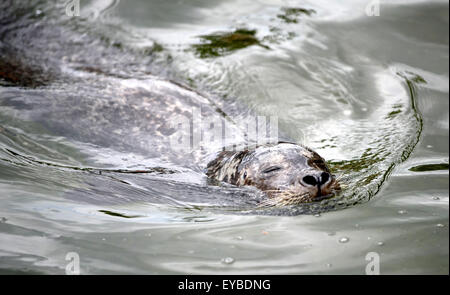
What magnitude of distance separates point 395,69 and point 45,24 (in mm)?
4956

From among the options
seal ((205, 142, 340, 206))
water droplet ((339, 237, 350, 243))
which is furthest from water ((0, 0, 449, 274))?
seal ((205, 142, 340, 206))

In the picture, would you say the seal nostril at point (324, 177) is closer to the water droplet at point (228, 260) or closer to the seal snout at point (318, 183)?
the seal snout at point (318, 183)

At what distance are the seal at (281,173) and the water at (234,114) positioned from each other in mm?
131

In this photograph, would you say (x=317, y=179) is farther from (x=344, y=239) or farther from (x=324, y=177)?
(x=344, y=239)

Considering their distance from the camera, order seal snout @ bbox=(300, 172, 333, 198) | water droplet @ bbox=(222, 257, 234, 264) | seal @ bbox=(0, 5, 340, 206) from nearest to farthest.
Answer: water droplet @ bbox=(222, 257, 234, 264)
seal snout @ bbox=(300, 172, 333, 198)
seal @ bbox=(0, 5, 340, 206)

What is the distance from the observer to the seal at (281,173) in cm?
491

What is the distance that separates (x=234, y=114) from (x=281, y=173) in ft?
7.13

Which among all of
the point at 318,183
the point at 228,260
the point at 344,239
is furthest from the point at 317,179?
the point at 228,260

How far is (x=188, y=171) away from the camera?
588 centimetres

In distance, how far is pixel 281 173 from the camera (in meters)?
5.16

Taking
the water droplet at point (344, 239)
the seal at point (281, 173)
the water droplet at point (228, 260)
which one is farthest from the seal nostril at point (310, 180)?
the water droplet at point (228, 260)

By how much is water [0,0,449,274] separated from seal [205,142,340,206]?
0.43ft

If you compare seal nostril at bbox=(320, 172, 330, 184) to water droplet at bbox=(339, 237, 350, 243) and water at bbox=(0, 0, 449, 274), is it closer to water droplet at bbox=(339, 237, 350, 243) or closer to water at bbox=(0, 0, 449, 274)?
water at bbox=(0, 0, 449, 274)

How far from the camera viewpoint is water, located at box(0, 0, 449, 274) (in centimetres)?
439
